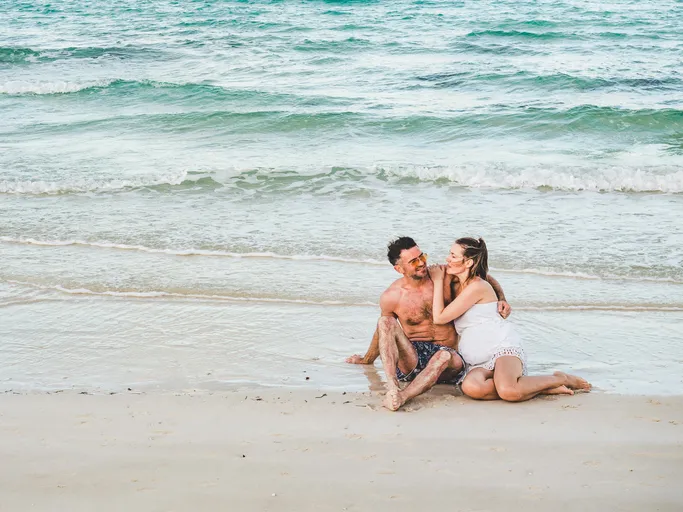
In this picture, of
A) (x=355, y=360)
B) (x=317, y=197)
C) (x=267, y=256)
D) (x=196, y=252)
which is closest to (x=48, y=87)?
(x=317, y=197)

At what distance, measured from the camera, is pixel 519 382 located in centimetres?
508

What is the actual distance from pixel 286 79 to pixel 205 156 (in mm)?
6871

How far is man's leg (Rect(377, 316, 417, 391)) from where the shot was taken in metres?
5.36

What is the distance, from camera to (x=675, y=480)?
13.0ft

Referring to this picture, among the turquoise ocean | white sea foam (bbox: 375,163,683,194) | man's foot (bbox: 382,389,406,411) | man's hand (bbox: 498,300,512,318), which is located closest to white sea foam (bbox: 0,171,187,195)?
the turquoise ocean

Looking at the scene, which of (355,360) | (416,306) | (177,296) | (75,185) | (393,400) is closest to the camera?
(393,400)

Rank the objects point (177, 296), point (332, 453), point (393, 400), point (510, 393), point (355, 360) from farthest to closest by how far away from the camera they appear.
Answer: point (177, 296) → point (355, 360) → point (510, 393) → point (393, 400) → point (332, 453)

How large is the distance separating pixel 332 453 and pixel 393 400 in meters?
0.73

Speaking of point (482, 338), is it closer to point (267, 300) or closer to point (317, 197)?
point (267, 300)

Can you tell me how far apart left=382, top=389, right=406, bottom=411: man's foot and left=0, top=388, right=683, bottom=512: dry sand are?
5 cm

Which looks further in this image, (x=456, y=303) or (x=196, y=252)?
(x=196, y=252)

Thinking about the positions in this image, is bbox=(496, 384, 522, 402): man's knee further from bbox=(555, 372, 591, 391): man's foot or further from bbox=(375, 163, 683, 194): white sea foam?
bbox=(375, 163, 683, 194): white sea foam

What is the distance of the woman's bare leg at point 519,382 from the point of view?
5051 millimetres

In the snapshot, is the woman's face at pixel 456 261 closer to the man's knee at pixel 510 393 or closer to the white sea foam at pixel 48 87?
the man's knee at pixel 510 393
